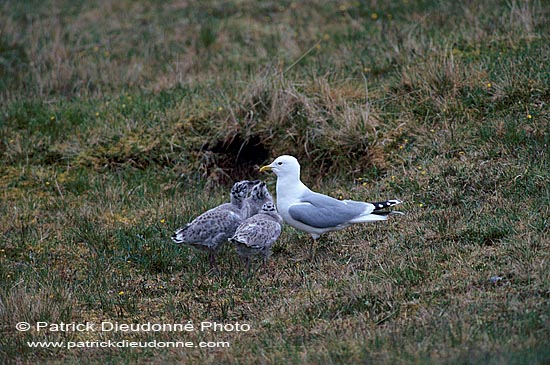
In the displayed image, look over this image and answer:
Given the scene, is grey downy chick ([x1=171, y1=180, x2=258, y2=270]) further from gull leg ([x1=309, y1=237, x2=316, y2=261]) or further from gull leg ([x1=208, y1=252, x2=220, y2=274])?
gull leg ([x1=309, y1=237, x2=316, y2=261])

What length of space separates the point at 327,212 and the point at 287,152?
257 centimetres

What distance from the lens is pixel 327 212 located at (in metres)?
6.93

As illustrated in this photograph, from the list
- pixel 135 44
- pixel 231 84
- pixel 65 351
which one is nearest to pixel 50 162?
pixel 231 84

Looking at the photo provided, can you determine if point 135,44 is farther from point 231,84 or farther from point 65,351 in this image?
point 65,351

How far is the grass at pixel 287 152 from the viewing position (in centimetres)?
562

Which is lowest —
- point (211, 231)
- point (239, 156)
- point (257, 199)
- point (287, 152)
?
point (239, 156)

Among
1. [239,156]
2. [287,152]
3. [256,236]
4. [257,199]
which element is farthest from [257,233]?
[239,156]

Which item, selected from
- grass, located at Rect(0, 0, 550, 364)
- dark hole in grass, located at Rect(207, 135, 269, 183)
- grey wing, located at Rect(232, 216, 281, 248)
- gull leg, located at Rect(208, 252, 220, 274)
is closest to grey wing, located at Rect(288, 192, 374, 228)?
grey wing, located at Rect(232, 216, 281, 248)

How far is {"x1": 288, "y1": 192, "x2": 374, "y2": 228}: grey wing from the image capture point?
6906 millimetres

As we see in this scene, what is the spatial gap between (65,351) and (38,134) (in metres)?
4.92

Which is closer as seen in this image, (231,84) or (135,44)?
(231,84)

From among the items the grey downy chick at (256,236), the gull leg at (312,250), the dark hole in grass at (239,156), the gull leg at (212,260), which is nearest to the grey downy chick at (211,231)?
the gull leg at (212,260)

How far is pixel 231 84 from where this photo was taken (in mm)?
10406

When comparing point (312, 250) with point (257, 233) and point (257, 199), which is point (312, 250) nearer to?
point (257, 233)
